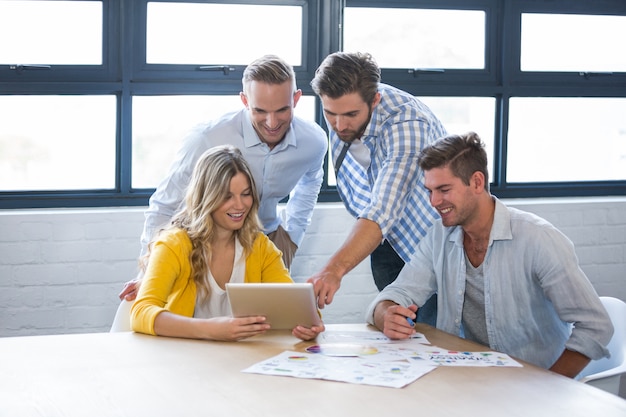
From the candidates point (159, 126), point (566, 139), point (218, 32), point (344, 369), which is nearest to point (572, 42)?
point (566, 139)

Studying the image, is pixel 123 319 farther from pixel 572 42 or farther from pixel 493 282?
pixel 572 42

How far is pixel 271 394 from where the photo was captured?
6.26ft

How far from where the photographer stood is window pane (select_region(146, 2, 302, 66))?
13.3 ft

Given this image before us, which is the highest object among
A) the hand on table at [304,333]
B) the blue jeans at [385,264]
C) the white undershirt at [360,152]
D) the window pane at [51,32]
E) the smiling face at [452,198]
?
the window pane at [51,32]

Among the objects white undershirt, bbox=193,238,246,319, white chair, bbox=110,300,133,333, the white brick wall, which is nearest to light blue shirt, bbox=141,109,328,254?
white chair, bbox=110,300,133,333

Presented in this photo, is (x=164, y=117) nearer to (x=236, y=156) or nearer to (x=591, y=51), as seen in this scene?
(x=236, y=156)

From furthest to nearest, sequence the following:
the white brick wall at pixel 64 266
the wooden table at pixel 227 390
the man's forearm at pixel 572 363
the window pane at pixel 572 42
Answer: the window pane at pixel 572 42 < the white brick wall at pixel 64 266 < the man's forearm at pixel 572 363 < the wooden table at pixel 227 390

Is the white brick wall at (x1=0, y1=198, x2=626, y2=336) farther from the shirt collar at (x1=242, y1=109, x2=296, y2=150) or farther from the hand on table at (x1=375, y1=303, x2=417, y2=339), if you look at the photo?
the hand on table at (x1=375, y1=303, x2=417, y2=339)

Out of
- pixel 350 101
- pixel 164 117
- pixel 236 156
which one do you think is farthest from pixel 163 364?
pixel 164 117

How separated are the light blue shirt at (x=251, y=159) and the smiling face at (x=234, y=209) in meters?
0.38

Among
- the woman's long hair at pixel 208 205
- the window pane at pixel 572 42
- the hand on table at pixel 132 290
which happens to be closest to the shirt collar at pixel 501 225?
the woman's long hair at pixel 208 205

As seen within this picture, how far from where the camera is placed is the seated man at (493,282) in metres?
2.37

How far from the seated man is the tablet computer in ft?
0.77

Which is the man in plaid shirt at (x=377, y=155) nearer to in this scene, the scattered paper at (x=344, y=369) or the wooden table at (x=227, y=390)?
the scattered paper at (x=344, y=369)
